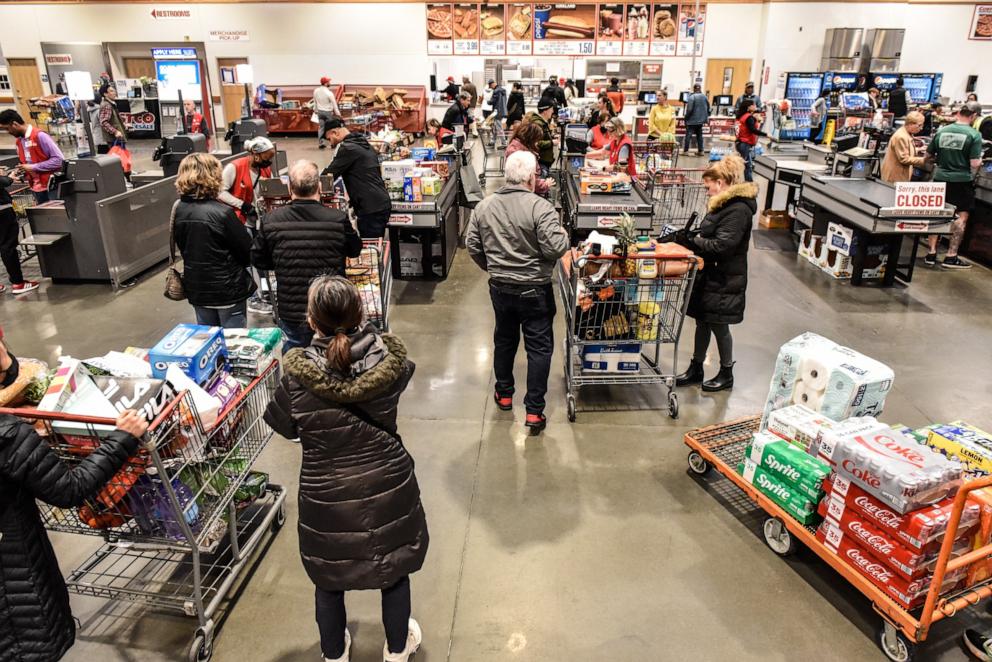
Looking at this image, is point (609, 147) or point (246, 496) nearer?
point (246, 496)

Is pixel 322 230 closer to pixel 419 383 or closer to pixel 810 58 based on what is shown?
pixel 419 383

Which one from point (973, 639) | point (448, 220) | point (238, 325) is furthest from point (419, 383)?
point (973, 639)

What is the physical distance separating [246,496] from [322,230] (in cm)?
161

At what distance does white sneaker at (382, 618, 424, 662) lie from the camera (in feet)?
8.73

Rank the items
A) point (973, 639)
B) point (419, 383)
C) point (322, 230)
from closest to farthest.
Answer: point (973, 639) → point (322, 230) → point (419, 383)

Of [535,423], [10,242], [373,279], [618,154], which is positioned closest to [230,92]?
[10,242]

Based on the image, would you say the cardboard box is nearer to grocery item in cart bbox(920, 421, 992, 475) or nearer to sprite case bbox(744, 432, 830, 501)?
grocery item in cart bbox(920, 421, 992, 475)

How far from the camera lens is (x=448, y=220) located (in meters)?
7.84

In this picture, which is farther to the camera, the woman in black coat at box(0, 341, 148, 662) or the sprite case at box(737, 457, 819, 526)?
the sprite case at box(737, 457, 819, 526)

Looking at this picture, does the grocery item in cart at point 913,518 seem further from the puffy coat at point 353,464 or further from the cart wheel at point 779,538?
the puffy coat at point 353,464

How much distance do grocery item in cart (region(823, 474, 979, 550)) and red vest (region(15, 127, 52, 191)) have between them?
8.37 metres

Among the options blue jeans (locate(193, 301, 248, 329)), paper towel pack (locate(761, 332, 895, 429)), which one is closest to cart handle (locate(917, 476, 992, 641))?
paper towel pack (locate(761, 332, 895, 429))

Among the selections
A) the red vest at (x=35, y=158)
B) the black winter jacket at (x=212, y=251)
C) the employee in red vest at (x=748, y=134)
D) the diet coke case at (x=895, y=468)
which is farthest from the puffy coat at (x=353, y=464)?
the employee in red vest at (x=748, y=134)

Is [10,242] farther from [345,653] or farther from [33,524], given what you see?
[345,653]
